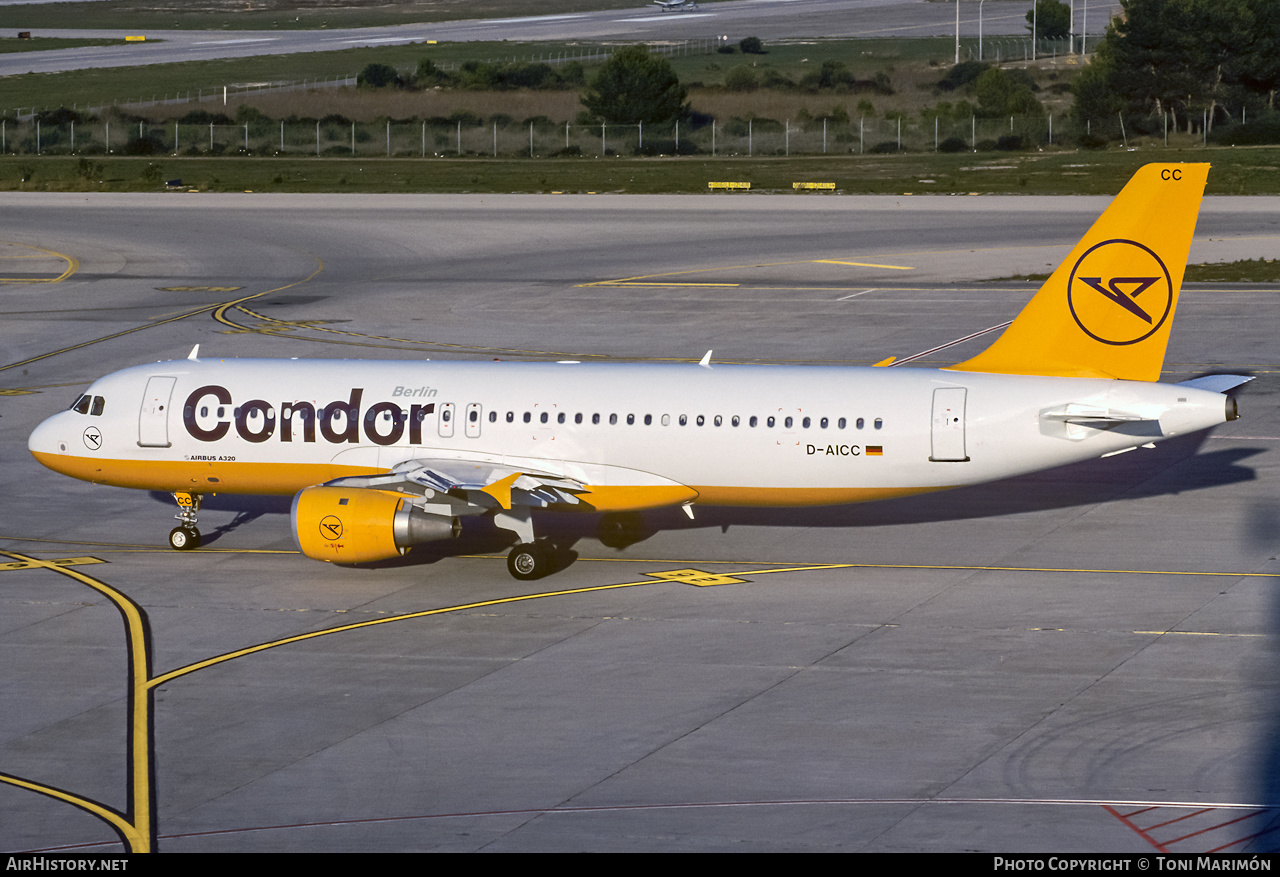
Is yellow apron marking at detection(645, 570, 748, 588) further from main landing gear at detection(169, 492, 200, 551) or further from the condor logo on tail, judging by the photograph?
main landing gear at detection(169, 492, 200, 551)

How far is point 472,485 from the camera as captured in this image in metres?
34.6

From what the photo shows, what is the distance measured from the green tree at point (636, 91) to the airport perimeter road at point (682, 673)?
91.4 meters

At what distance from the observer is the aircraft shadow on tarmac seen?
38.2 meters

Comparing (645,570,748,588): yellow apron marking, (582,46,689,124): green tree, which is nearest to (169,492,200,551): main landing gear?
(645,570,748,588): yellow apron marking

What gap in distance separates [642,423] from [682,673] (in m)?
8.46

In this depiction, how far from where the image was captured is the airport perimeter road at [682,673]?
71.7ft

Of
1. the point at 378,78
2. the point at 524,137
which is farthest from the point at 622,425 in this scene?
the point at 378,78

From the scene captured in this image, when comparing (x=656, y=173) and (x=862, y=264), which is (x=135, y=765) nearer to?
(x=862, y=264)

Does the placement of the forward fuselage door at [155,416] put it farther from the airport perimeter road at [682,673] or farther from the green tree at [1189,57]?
the green tree at [1189,57]

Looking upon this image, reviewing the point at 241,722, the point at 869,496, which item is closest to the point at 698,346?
the point at 869,496

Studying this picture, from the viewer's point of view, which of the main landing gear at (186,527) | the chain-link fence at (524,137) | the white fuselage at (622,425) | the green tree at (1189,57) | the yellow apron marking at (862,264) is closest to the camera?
the white fuselage at (622,425)

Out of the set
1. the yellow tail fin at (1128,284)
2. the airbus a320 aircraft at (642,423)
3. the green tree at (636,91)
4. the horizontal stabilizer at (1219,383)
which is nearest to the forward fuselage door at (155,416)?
the airbus a320 aircraft at (642,423)
